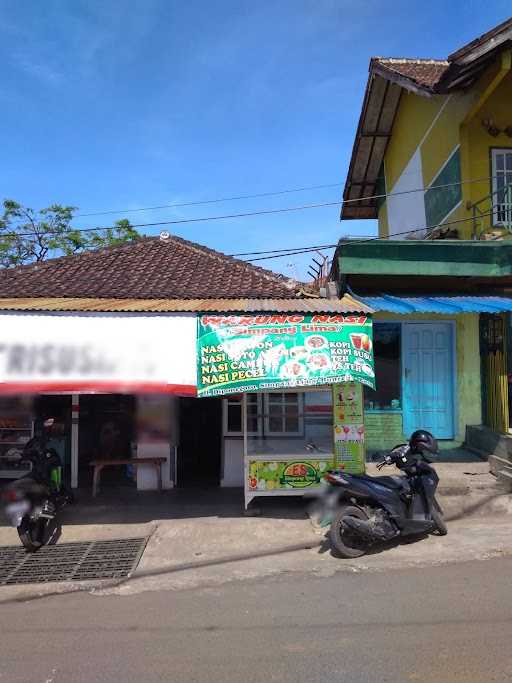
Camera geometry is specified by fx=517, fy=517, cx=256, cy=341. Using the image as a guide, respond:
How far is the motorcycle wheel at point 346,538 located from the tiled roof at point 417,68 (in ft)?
29.7

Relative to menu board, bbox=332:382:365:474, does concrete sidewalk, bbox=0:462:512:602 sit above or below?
below

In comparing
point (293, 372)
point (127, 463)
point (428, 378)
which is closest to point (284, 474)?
point (293, 372)

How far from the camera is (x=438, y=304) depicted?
8.78 metres

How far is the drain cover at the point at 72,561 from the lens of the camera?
548cm

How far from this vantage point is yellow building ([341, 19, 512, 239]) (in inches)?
372

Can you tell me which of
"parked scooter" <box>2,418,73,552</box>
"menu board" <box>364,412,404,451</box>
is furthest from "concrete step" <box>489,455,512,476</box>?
"parked scooter" <box>2,418,73,552</box>

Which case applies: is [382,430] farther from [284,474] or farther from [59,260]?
[59,260]

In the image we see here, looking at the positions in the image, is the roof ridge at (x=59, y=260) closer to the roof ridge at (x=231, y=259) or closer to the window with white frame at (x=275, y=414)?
the roof ridge at (x=231, y=259)

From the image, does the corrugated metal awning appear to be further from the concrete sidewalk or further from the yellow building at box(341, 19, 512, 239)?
the yellow building at box(341, 19, 512, 239)

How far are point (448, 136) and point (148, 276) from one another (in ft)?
23.2

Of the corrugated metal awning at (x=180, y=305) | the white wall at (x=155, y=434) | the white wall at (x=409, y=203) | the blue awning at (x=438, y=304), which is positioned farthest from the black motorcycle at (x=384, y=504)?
the white wall at (x=409, y=203)

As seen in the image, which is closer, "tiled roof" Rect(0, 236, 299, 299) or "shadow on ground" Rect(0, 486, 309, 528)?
"shadow on ground" Rect(0, 486, 309, 528)

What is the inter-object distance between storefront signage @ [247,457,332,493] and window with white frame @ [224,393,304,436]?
2.45ft

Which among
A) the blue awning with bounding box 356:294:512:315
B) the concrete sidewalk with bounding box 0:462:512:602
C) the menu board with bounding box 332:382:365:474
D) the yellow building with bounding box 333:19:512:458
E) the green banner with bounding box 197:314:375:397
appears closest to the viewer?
the concrete sidewalk with bounding box 0:462:512:602
